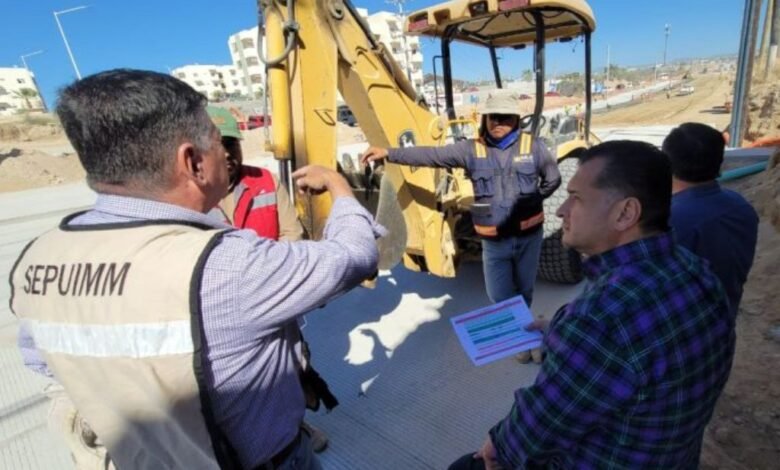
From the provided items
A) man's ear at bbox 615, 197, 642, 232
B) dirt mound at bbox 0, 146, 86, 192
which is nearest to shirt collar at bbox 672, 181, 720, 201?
man's ear at bbox 615, 197, 642, 232

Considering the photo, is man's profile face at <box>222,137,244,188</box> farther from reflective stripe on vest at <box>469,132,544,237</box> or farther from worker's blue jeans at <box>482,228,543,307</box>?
worker's blue jeans at <box>482,228,543,307</box>

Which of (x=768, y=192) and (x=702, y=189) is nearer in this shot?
(x=702, y=189)

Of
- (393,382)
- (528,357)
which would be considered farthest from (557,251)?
(393,382)

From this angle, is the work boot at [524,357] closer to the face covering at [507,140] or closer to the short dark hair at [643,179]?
the face covering at [507,140]

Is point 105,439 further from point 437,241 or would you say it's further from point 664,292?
point 437,241

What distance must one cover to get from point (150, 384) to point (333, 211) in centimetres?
54

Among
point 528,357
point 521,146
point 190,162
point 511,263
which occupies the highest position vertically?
point 190,162

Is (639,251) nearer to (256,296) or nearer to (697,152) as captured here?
(256,296)

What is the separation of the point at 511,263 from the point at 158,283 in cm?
239

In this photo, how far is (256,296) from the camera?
2.89ft

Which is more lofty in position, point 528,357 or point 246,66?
point 246,66

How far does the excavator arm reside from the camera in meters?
2.37

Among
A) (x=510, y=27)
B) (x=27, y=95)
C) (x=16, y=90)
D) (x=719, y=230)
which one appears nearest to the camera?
(x=719, y=230)

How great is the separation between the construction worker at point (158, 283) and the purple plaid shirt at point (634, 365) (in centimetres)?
53
